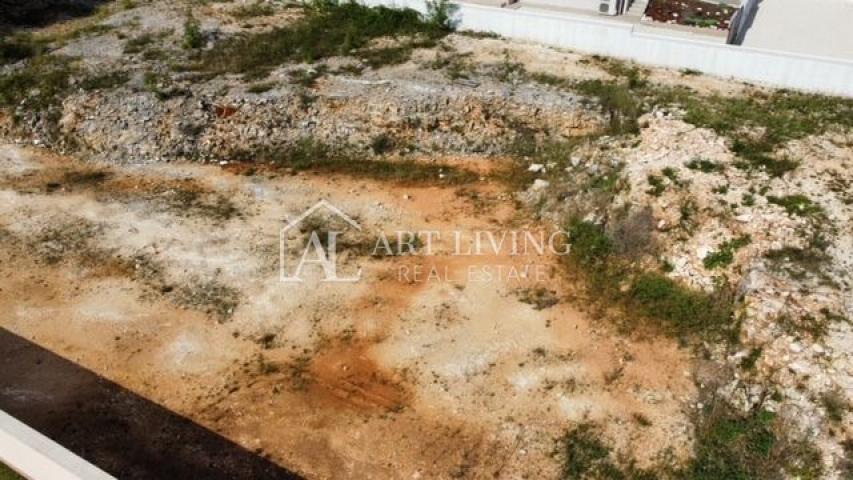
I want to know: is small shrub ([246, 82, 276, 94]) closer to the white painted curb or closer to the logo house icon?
the logo house icon

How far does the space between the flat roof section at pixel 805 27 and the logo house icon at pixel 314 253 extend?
48.4 feet

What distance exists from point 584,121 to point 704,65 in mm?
4230

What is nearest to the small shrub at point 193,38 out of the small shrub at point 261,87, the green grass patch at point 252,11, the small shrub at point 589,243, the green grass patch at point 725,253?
the green grass patch at point 252,11

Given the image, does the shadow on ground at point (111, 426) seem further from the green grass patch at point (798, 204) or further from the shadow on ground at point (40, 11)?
the shadow on ground at point (40, 11)

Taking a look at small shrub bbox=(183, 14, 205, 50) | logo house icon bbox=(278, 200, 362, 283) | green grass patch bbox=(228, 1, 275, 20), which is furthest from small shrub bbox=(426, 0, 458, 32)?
logo house icon bbox=(278, 200, 362, 283)

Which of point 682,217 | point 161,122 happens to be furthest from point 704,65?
point 161,122

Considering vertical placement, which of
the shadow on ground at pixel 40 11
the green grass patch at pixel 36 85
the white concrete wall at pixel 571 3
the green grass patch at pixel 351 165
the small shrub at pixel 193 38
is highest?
the white concrete wall at pixel 571 3

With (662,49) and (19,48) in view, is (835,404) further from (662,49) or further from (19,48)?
(19,48)

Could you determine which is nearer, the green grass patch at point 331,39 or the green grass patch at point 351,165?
the green grass patch at point 351,165

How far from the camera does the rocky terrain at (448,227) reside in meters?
12.7

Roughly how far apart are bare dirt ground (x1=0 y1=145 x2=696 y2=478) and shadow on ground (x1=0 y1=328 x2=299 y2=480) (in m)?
0.23

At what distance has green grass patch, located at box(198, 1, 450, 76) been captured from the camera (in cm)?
2348

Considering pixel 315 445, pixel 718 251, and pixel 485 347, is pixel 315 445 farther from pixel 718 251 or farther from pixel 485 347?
pixel 718 251

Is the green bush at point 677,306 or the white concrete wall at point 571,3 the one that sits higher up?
the white concrete wall at point 571,3
